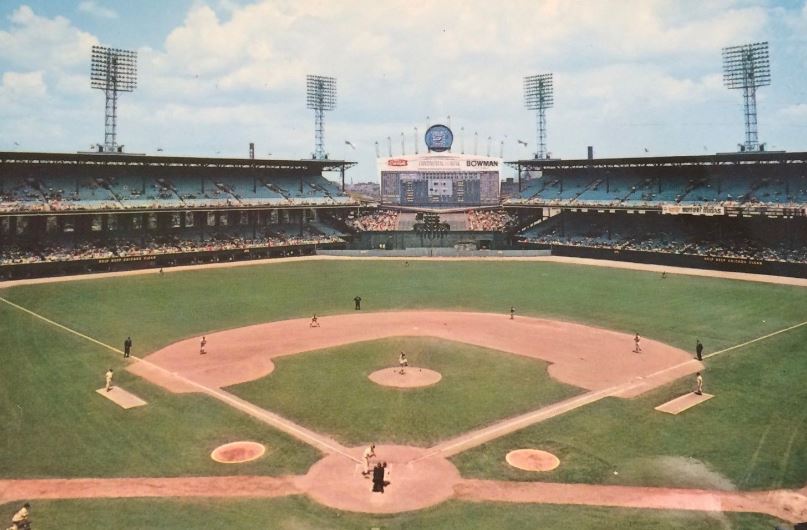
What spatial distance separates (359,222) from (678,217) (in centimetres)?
4474

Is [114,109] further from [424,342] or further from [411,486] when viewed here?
[411,486]

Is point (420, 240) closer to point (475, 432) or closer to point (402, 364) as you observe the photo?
point (402, 364)

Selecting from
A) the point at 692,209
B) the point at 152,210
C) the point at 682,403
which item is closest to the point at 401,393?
the point at 682,403

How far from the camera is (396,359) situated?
29703 millimetres

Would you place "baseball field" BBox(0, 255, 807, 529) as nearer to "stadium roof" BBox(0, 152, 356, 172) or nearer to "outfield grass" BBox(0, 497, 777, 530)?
"outfield grass" BBox(0, 497, 777, 530)

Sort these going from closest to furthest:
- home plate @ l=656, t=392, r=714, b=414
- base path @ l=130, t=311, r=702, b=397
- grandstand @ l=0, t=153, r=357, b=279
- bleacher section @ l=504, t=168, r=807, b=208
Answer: home plate @ l=656, t=392, r=714, b=414 → base path @ l=130, t=311, r=702, b=397 → grandstand @ l=0, t=153, r=357, b=279 → bleacher section @ l=504, t=168, r=807, b=208

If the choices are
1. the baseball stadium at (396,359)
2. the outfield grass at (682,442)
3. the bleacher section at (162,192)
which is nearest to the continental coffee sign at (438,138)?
the bleacher section at (162,192)

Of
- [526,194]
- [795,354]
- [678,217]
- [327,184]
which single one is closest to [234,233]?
[327,184]

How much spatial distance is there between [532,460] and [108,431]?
14.5 metres

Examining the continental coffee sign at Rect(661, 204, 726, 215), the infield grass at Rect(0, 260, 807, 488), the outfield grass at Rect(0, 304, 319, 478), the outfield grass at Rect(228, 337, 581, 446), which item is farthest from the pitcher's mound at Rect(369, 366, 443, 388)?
the continental coffee sign at Rect(661, 204, 726, 215)

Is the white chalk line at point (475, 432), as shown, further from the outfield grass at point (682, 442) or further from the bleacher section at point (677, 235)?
the bleacher section at point (677, 235)

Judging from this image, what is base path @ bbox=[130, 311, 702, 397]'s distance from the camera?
2689cm

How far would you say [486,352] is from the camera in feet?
101

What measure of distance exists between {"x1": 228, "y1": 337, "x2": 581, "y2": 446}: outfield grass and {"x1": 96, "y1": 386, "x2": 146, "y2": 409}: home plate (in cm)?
367
